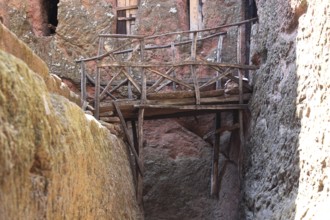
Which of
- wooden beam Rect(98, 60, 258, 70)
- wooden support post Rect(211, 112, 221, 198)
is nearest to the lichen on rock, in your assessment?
wooden beam Rect(98, 60, 258, 70)

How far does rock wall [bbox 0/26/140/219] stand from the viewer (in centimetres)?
273

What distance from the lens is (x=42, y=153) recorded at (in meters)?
3.22

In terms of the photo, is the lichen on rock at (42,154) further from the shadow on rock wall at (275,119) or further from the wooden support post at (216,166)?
the wooden support post at (216,166)

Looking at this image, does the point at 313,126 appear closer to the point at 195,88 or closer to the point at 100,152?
the point at 100,152

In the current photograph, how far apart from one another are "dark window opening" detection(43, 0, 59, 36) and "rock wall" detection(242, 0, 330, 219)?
5.60m

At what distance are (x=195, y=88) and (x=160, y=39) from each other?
12.4ft

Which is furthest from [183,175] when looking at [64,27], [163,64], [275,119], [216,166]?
[64,27]

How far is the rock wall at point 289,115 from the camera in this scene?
19.7ft

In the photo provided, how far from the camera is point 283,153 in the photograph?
7.31m

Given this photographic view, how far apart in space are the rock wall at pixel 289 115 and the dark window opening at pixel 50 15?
221 inches

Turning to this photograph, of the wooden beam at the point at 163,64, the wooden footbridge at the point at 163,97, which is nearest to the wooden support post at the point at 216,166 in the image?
the wooden footbridge at the point at 163,97

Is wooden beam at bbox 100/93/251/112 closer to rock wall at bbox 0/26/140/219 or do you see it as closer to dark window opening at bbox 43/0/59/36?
rock wall at bbox 0/26/140/219

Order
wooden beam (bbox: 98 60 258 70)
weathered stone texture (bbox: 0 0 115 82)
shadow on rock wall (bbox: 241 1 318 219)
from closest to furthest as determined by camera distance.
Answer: shadow on rock wall (bbox: 241 1 318 219)
wooden beam (bbox: 98 60 258 70)
weathered stone texture (bbox: 0 0 115 82)

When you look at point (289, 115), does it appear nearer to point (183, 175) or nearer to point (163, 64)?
point (163, 64)
